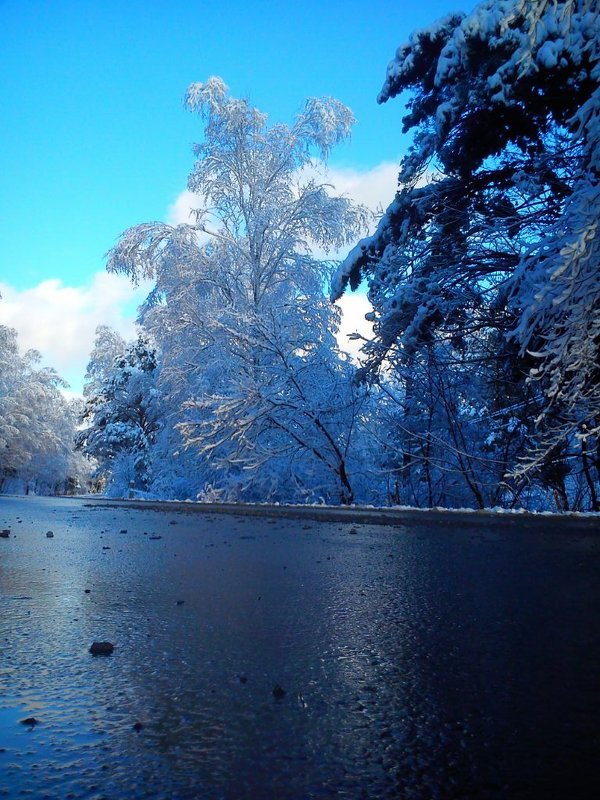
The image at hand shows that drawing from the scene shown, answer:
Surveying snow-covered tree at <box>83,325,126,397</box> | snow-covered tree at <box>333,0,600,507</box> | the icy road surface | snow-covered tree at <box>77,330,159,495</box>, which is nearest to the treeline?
snow-covered tree at <box>333,0,600,507</box>

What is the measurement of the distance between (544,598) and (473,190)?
Answer: 318 inches

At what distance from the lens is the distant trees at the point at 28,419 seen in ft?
120

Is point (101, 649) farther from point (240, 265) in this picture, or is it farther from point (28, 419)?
point (28, 419)

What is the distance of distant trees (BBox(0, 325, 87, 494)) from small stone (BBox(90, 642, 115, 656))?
119 ft

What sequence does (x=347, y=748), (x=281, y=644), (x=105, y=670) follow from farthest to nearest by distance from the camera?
(x=281, y=644) < (x=105, y=670) < (x=347, y=748)

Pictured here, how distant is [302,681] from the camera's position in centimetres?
146

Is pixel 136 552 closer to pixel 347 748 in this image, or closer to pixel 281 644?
pixel 281 644

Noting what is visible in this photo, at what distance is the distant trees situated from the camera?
120 feet

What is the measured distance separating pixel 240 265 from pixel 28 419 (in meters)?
25.3

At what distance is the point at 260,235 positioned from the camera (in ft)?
54.5

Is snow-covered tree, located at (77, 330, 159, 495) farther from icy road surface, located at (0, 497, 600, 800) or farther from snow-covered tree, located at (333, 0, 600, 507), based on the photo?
icy road surface, located at (0, 497, 600, 800)

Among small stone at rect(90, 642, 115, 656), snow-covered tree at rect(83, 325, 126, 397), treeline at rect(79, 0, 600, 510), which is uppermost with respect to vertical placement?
snow-covered tree at rect(83, 325, 126, 397)

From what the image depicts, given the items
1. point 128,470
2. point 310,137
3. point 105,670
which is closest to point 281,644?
point 105,670

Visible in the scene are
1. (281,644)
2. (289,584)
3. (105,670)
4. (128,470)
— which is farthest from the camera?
(128,470)
